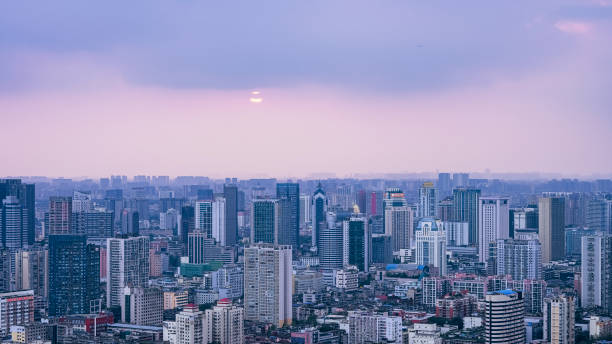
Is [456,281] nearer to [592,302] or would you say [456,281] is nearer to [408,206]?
[592,302]

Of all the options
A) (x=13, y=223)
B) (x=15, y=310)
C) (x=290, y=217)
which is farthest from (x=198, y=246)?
(x=15, y=310)

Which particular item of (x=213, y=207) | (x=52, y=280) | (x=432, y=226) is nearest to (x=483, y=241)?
(x=432, y=226)

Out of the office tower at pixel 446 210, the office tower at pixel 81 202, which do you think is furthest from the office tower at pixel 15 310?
the office tower at pixel 446 210

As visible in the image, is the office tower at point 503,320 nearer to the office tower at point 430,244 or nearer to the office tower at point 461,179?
the office tower at point 461,179

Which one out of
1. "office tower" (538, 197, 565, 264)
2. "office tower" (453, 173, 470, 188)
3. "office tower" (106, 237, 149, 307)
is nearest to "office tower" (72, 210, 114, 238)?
"office tower" (106, 237, 149, 307)

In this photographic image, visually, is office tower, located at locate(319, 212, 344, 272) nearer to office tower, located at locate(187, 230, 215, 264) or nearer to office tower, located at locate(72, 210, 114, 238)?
office tower, located at locate(187, 230, 215, 264)
